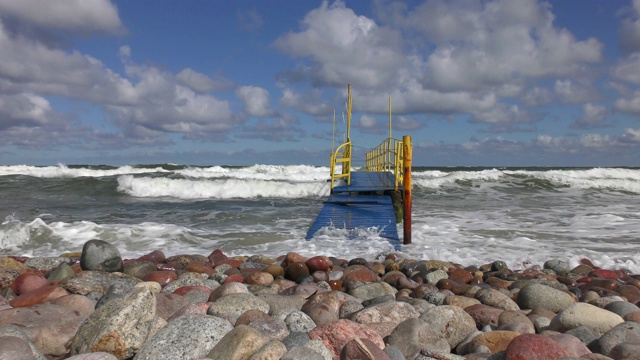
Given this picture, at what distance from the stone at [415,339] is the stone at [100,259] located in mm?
3618

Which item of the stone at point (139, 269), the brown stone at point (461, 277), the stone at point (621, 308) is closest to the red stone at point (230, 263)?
the stone at point (139, 269)

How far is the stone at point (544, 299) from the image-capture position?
160 inches

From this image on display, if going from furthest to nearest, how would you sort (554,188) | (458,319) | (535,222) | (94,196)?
(554,188) → (94,196) → (535,222) → (458,319)

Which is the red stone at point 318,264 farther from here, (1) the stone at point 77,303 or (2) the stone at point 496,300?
(1) the stone at point 77,303

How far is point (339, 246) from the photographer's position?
7664mm

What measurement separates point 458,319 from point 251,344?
58.2 inches

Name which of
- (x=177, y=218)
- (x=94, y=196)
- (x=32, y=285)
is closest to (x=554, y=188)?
(x=177, y=218)

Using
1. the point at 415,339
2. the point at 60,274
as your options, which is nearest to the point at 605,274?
the point at 415,339

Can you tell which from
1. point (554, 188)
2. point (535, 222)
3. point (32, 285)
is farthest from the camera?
point (554, 188)

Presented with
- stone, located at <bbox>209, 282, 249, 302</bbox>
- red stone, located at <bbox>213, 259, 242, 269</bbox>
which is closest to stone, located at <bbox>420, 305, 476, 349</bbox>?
stone, located at <bbox>209, 282, 249, 302</bbox>

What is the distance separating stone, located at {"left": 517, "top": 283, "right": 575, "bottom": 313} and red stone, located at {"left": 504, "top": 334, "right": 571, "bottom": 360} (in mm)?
1669

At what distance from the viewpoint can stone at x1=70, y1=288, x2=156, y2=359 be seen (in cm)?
258

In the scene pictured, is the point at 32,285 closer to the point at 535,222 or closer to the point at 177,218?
the point at 177,218

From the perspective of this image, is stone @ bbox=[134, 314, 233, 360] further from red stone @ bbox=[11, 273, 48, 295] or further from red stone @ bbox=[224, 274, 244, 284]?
red stone @ bbox=[11, 273, 48, 295]
